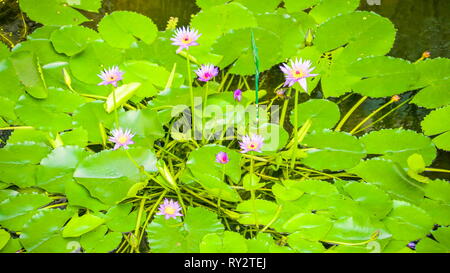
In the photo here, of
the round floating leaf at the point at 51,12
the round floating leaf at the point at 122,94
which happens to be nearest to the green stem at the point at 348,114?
the round floating leaf at the point at 122,94

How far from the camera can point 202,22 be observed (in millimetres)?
864

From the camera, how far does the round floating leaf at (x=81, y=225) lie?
73 cm

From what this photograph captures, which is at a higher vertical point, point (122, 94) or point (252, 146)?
point (122, 94)

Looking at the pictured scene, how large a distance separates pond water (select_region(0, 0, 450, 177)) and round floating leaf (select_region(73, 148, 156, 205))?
42cm

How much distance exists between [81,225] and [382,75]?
0.71 metres

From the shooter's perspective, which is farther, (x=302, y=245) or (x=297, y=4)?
(x=297, y=4)

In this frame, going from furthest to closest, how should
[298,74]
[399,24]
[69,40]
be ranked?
[399,24] → [69,40] → [298,74]

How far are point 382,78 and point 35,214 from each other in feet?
2.57

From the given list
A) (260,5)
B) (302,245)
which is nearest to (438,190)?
(302,245)

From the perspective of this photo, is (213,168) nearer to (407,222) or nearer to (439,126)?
(407,222)

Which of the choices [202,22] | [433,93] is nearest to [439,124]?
[433,93]

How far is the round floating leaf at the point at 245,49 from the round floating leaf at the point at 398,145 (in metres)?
0.27

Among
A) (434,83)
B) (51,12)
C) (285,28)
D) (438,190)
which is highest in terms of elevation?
(51,12)

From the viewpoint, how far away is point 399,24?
3.35 feet
